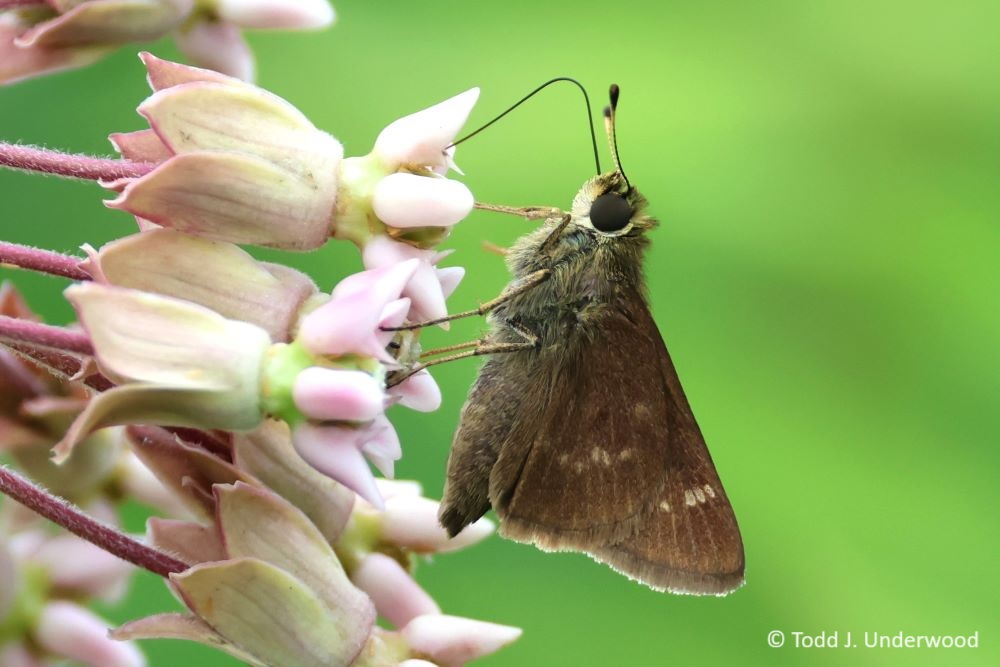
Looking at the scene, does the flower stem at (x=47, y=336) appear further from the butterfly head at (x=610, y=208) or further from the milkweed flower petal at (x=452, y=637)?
the butterfly head at (x=610, y=208)

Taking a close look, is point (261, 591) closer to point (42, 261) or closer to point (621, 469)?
point (42, 261)

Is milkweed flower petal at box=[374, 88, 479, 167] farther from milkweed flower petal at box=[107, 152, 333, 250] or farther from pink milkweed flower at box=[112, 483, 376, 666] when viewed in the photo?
pink milkweed flower at box=[112, 483, 376, 666]

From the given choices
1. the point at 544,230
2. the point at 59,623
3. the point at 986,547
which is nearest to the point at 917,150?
the point at 986,547

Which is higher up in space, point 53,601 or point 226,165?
point 226,165

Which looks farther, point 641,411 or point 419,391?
point 641,411

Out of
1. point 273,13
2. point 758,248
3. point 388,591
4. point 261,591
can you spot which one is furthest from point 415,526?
point 758,248

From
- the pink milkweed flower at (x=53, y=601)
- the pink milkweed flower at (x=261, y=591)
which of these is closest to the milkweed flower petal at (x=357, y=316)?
the pink milkweed flower at (x=261, y=591)

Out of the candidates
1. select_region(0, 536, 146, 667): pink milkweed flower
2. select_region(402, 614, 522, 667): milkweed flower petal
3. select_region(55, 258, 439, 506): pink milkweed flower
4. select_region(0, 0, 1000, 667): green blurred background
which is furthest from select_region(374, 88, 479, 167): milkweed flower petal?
select_region(0, 0, 1000, 667): green blurred background
